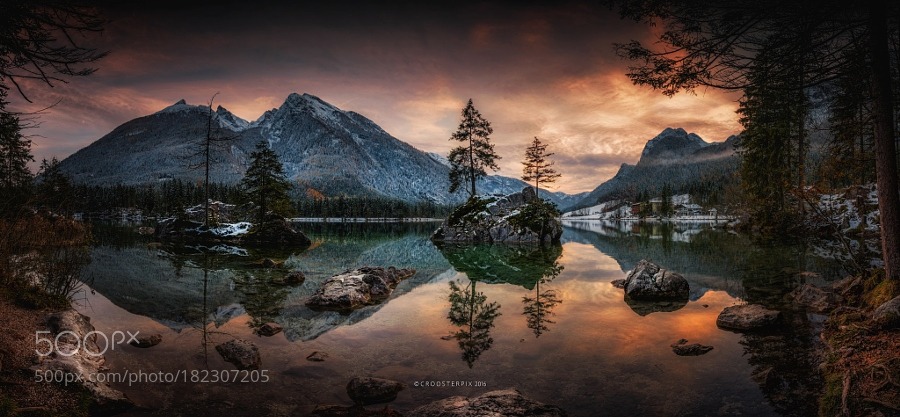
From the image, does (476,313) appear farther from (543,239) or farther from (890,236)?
(543,239)

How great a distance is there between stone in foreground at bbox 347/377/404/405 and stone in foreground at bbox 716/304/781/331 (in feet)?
28.9

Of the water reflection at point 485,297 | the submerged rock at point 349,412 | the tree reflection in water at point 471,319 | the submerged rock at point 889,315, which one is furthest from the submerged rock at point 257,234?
the submerged rock at point 889,315

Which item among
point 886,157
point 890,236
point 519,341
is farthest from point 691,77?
point 519,341

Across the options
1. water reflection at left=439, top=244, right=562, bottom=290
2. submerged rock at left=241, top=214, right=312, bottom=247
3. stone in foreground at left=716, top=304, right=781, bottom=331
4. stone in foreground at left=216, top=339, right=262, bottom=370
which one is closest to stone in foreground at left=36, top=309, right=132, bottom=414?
stone in foreground at left=216, top=339, right=262, bottom=370

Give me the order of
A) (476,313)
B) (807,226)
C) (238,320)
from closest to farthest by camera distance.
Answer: (238,320)
(476,313)
(807,226)

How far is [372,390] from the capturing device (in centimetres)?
627

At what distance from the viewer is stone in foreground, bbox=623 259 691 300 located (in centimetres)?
1309

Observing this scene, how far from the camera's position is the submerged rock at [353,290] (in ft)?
41.3

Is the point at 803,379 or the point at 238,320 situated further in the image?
the point at 238,320

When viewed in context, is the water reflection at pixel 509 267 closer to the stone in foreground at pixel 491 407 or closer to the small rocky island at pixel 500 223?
the stone in foreground at pixel 491 407

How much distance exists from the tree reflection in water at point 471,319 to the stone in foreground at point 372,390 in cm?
186

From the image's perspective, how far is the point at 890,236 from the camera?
765 centimetres

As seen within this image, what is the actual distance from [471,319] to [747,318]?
729 cm

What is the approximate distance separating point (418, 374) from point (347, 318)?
15.5 ft
